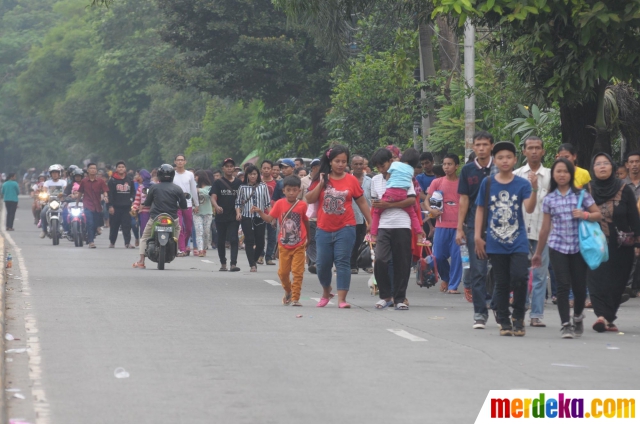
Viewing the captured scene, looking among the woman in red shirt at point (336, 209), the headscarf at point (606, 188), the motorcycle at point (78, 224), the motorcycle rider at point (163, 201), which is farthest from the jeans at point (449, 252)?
the motorcycle at point (78, 224)

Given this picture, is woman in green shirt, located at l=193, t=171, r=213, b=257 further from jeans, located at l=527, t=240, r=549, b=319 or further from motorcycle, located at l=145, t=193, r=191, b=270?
jeans, located at l=527, t=240, r=549, b=319

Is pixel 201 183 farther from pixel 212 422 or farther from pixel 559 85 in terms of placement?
pixel 212 422

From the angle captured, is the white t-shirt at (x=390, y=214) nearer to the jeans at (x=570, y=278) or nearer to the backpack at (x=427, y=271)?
the backpack at (x=427, y=271)

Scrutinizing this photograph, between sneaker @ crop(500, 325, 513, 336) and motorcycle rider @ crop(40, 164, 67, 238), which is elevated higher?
motorcycle rider @ crop(40, 164, 67, 238)

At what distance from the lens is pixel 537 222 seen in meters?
12.2

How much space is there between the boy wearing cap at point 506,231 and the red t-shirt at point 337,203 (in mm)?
2512

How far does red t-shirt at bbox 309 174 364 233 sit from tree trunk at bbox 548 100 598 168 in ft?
13.9

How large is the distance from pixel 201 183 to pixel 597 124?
11989 mm

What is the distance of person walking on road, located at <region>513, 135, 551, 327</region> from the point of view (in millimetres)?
11969


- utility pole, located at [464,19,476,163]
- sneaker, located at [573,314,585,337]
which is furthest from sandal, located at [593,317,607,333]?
utility pole, located at [464,19,476,163]

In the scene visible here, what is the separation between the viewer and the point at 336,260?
44.3ft

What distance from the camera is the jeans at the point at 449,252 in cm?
1616

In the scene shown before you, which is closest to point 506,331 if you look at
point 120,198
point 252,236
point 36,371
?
point 36,371

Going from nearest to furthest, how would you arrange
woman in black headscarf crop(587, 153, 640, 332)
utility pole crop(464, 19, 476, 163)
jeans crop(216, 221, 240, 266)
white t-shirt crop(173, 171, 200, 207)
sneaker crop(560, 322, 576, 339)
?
1. sneaker crop(560, 322, 576, 339)
2. woman in black headscarf crop(587, 153, 640, 332)
3. jeans crop(216, 221, 240, 266)
4. utility pole crop(464, 19, 476, 163)
5. white t-shirt crop(173, 171, 200, 207)
